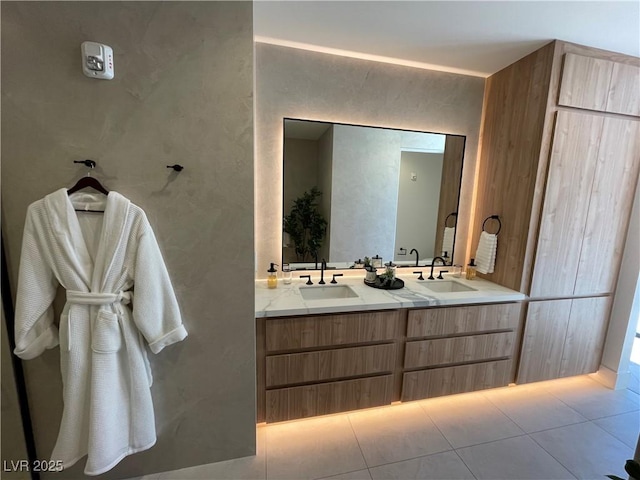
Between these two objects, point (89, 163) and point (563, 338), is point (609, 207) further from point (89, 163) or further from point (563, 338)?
point (89, 163)

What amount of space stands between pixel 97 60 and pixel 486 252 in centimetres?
273

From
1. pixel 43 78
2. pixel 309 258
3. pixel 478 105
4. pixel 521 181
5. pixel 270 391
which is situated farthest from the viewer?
pixel 478 105

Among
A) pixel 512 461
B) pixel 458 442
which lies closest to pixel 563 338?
pixel 512 461

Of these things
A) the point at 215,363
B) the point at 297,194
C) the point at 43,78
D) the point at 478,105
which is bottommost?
the point at 215,363

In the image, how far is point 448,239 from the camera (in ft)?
8.12

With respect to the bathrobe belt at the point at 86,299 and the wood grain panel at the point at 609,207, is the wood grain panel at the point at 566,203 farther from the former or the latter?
the bathrobe belt at the point at 86,299

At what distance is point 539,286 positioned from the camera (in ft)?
6.70

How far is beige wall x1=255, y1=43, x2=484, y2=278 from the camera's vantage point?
196cm

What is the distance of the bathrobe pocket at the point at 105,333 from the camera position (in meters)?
1.15

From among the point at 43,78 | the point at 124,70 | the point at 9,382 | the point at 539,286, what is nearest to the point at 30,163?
the point at 43,78

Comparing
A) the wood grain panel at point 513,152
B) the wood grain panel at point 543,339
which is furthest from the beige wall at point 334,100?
the wood grain panel at point 543,339

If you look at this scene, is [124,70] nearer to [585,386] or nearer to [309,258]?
[309,258]

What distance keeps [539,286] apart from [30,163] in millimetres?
3139

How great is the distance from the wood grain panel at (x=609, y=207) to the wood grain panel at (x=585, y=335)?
0.38 feet
